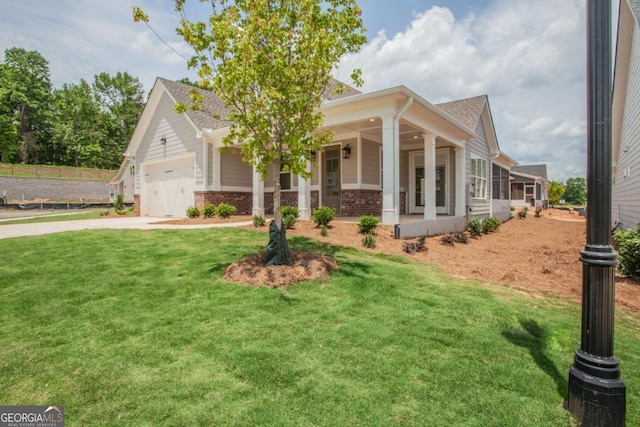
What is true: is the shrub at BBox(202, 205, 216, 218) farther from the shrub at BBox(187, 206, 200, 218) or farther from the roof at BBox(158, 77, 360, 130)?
the roof at BBox(158, 77, 360, 130)

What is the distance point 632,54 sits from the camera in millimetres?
8523

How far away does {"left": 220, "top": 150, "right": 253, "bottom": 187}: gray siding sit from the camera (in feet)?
42.8

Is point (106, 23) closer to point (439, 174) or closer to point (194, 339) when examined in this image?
point (194, 339)

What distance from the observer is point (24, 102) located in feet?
132

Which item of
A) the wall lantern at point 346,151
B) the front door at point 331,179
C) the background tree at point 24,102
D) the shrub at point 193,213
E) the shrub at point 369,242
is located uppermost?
the background tree at point 24,102

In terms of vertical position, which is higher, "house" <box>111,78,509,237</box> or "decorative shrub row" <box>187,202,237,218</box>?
"house" <box>111,78,509,237</box>

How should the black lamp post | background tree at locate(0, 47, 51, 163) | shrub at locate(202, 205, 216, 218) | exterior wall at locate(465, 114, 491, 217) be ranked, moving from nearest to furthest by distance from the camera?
the black lamp post < shrub at locate(202, 205, 216, 218) < exterior wall at locate(465, 114, 491, 217) < background tree at locate(0, 47, 51, 163)

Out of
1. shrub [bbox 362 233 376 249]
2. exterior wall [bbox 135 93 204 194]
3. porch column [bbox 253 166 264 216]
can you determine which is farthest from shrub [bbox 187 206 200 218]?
shrub [bbox 362 233 376 249]

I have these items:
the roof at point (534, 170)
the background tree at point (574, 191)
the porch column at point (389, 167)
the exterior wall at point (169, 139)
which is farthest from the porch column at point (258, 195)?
the background tree at point (574, 191)

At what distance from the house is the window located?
1.8 inches

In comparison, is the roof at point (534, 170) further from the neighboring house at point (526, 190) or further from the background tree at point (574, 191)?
the background tree at point (574, 191)

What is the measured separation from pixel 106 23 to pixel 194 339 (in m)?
9.15

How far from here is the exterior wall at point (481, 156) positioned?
13.2 metres

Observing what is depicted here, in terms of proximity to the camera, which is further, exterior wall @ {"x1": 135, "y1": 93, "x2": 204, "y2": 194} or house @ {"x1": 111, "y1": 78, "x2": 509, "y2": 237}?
exterior wall @ {"x1": 135, "y1": 93, "x2": 204, "y2": 194}
